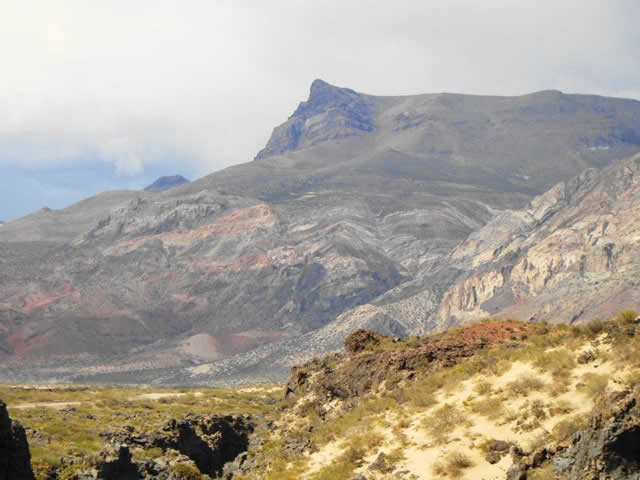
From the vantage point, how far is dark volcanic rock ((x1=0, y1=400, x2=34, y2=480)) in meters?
13.7

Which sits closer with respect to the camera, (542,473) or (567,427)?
(542,473)

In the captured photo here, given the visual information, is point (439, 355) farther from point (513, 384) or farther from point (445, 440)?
point (445, 440)

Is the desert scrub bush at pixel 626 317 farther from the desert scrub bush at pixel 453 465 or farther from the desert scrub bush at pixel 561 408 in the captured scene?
the desert scrub bush at pixel 453 465

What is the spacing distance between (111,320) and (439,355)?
17691cm

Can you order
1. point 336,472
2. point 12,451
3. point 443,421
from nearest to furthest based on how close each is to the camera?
point 12,451 < point 336,472 < point 443,421

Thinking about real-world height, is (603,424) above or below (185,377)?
above

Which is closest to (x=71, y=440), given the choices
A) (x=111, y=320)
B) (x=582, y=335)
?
(x=582, y=335)

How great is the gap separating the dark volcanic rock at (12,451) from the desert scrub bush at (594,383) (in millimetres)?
13779

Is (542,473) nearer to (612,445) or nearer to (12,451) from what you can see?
(612,445)

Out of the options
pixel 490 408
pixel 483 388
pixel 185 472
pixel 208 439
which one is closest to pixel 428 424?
pixel 490 408

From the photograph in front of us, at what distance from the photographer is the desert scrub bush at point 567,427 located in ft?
44.9

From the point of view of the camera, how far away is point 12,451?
14.0 metres

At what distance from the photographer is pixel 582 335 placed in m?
20.2

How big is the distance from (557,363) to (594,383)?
2.45 m
